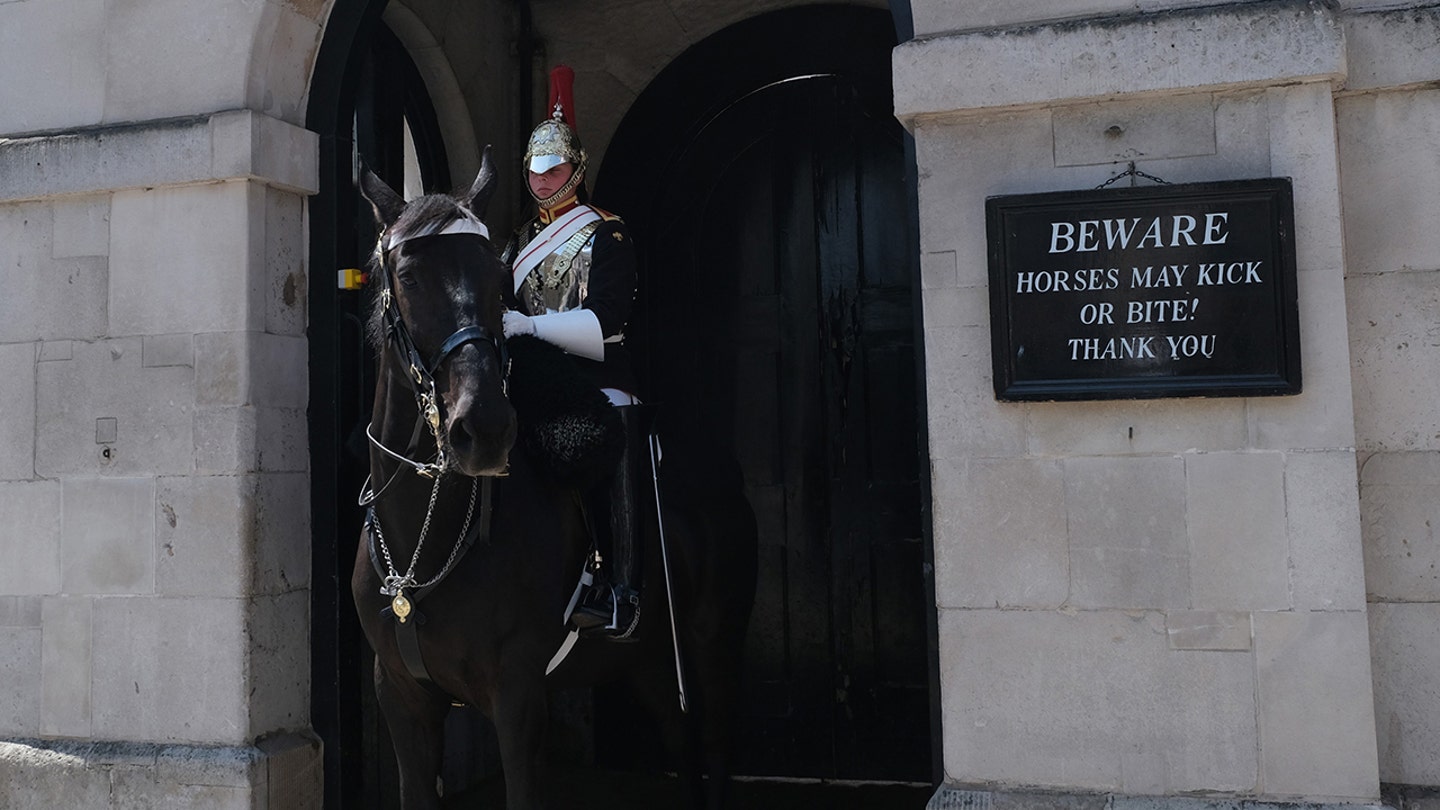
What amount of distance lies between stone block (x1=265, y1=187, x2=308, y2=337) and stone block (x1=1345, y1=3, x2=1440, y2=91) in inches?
141

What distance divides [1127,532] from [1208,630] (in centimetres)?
35

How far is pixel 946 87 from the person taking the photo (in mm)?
4016

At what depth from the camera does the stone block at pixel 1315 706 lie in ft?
11.9

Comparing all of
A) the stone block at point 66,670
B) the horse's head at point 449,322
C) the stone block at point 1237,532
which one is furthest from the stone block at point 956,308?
the stone block at point 66,670

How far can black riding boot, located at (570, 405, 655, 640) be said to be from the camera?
4.25 m

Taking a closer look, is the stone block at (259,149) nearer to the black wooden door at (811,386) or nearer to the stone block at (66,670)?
the stone block at (66,670)

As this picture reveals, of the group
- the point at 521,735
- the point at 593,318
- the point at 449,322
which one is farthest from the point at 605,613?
the point at 449,322

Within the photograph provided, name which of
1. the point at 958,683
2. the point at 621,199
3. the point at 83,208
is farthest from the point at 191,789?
the point at 621,199

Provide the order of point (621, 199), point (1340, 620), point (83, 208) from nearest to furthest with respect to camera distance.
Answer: point (1340, 620) → point (83, 208) → point (621, 199)

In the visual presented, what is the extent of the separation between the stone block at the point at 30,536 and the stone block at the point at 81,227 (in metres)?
0.87

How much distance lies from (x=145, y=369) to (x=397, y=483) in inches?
58.2

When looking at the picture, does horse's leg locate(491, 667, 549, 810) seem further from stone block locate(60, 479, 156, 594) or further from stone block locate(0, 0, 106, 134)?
stone block locate(0, 0, 106, 134)

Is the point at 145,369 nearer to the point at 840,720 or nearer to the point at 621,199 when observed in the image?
the point at 621,199

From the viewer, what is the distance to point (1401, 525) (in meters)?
3.83
